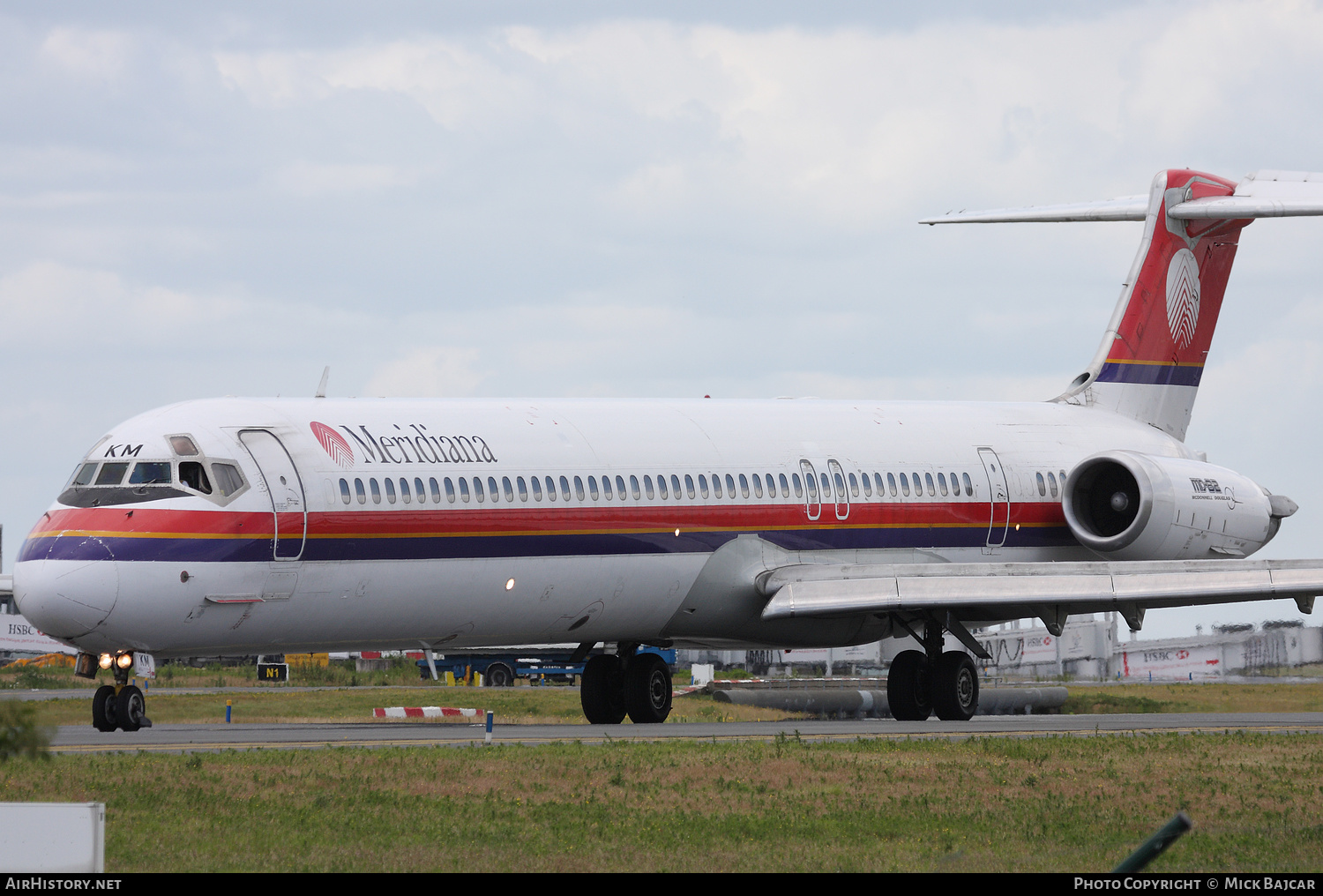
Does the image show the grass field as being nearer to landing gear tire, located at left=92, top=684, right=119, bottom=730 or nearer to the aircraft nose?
the aircraft nose

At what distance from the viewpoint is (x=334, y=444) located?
2383 centimetres

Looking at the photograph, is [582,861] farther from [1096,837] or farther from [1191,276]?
[1191,276]

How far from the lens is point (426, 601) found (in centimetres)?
2417

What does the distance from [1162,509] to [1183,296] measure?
21.3ft

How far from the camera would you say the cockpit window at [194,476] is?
889 inches

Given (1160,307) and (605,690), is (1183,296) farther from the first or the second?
(605,690)

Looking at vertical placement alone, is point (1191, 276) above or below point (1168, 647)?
above

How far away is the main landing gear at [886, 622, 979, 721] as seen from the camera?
28.8 m

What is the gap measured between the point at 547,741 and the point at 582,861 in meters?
8.46

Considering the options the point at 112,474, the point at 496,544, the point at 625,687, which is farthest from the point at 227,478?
the point at 625,687

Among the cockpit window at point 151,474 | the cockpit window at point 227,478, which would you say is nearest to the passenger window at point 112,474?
the cockpit window at point 151,474

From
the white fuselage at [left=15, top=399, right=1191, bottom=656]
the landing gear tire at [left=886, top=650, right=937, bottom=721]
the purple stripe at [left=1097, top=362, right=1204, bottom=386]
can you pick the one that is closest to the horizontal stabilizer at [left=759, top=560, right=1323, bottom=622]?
the white fuselage at [left=15, top=399, right=1191, bottom=656]

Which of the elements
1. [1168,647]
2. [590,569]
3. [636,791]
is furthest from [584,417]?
[1168,647]

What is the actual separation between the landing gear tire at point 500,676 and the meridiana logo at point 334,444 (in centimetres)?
3998
